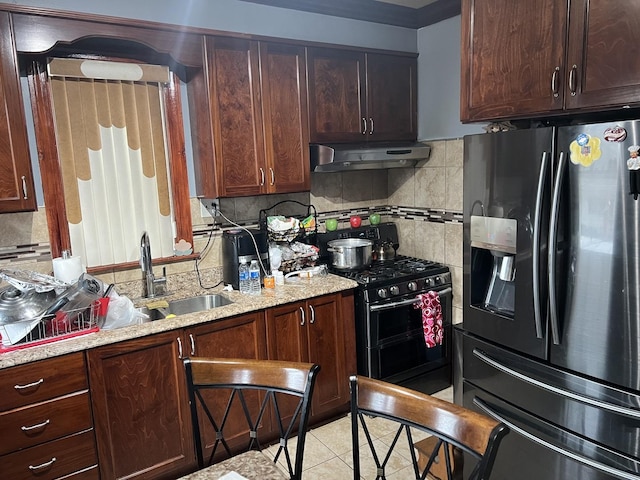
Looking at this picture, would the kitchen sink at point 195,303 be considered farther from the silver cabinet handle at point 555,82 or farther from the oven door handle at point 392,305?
the silver cabinet handle at point 555,82

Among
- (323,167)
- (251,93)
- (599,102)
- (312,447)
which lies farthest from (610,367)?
(251,93)

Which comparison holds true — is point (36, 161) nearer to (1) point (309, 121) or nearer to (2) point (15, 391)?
(2) point (15, 391)

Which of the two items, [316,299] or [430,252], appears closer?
[316,299]

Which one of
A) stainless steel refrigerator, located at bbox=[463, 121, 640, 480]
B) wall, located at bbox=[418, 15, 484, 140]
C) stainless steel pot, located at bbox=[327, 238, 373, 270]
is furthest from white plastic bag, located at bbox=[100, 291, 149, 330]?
wall, located at bbox=[418, 15, 484, 140]

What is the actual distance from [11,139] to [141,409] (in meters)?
1.38

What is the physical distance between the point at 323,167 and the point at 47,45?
1.59m

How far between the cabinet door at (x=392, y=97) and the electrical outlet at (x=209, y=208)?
113 cm

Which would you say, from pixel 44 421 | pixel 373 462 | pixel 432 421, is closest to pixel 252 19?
pixel 44 421

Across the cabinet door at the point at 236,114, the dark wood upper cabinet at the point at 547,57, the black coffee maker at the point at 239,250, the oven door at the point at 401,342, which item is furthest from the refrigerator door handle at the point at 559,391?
the cabinet door at the point at 236,114

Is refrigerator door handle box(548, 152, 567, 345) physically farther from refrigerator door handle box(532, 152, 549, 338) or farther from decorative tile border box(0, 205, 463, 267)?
decorative tile border box(0, 205, 463, 267)

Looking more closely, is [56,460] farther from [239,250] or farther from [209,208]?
[209,208]

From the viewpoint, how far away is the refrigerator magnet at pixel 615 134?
162 cm

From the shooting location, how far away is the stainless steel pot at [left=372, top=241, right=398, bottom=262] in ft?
11.5

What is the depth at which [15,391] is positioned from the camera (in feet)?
6.43
